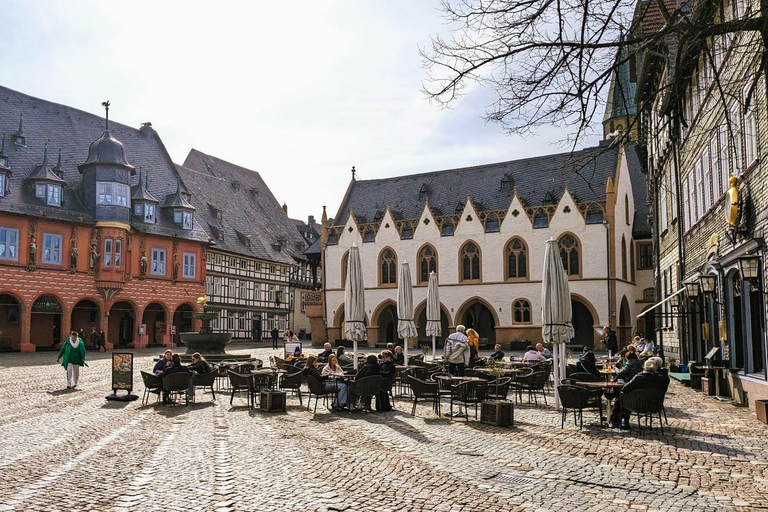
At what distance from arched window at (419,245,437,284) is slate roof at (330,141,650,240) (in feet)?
8.50

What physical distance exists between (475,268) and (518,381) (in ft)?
99.6

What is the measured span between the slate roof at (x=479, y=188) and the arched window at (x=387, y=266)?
2.85 metres

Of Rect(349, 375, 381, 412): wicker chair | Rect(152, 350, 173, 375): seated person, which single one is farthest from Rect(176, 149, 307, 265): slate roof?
Rect(349, 375, 381, 412): wicker chair

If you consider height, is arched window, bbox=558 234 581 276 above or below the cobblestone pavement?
above

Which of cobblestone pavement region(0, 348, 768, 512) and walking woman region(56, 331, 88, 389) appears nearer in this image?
cobblestone pavement region(0, 348, 768, 512)

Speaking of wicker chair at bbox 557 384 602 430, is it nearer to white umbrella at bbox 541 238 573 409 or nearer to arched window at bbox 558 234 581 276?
white umbrella at bbox 541 238 573 409

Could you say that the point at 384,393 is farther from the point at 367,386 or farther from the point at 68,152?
the point at 68,152

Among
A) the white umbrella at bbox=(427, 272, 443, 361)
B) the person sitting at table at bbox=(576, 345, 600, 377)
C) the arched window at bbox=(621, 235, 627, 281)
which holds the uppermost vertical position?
the arched window at bbox=(621, 235, 627, 281)

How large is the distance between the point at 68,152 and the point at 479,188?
1026 inches

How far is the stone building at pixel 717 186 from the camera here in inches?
357

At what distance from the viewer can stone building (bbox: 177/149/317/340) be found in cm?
5172

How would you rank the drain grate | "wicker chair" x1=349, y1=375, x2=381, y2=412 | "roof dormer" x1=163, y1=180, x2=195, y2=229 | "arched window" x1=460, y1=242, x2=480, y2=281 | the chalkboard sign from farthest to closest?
"roof dormer" x1=163, y1=180, x2=195, y2=229
"arched window" x1=460, y1=242, x2=480, y2=281
the chalkboard sign
"wicker chair" x1=349, y1=375, x2=381, y2=412
the drain grate

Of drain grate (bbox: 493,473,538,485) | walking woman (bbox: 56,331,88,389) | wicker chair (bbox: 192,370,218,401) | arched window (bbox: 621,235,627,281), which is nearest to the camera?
drain grate (bbox: 493,473,538,485)

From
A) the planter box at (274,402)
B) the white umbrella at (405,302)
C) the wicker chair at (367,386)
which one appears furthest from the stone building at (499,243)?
the planter box at (274,402)
